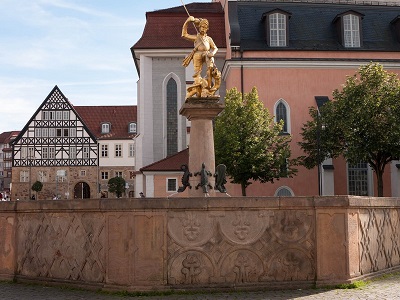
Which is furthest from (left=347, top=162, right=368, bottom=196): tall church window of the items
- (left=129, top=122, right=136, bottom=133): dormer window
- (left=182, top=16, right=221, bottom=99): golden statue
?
(left=129, top=122, right=136, bottom=133): dormer window

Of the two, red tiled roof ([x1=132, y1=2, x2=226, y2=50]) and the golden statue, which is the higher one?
red tiled roof ([x1=132, y1=2, x2=226, y2=50])

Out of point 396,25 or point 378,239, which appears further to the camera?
point 396,25

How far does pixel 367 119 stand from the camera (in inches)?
1228

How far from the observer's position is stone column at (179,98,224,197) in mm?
16391

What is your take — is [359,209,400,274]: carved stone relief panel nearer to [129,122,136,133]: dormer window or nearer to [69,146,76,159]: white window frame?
[69,146,76,159]: white window frame

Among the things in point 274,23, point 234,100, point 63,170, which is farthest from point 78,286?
point 63,170

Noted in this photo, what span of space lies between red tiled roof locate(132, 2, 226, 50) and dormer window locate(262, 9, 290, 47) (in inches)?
171

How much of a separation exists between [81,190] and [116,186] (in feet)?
21.3

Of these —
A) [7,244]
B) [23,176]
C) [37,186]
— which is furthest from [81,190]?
[7,244]

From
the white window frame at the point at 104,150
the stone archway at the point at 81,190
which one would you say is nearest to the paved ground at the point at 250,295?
the stone archway at the point at 81,190

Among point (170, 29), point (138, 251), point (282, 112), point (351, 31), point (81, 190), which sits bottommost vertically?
point (138, 251)

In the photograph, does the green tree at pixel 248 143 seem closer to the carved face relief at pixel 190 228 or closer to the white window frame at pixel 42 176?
the carved face relief at pixel 190 228

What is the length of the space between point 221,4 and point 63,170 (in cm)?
3529

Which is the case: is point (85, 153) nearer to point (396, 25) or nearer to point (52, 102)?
point (52, 102)
